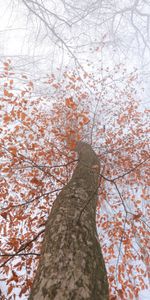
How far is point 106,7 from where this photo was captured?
9719 millimetres

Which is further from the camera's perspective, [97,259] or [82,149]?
[82,149]

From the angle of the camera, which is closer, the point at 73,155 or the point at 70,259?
the point at 70,259

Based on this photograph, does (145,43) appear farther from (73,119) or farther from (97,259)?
(97,259)

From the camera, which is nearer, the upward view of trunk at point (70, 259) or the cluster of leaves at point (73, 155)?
the upward view of trunk at point (70, 259)

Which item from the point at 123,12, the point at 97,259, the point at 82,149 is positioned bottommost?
the point at 97,259

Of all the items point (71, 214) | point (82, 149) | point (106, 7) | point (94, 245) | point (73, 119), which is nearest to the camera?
point (94, 245)

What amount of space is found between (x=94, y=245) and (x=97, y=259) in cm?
16

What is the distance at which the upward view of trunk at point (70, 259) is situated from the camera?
138 centimetres

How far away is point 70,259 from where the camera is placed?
1602 millimetres

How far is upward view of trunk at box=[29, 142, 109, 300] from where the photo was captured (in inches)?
54.4

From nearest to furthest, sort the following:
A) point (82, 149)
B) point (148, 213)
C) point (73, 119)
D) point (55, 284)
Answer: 1. point (55, 284)
2. point (82, 149)
3. point (148, 213)
4. point (73, 119)

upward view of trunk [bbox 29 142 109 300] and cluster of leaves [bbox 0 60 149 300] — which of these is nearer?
upward view of trunk [bbox 29 142 109 300]

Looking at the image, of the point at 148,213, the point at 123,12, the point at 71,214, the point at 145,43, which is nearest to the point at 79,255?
the point at 71,214

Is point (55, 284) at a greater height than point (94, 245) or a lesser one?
lesser
